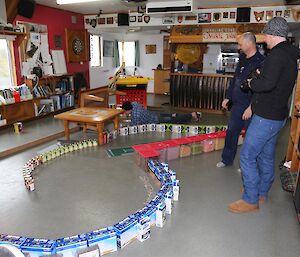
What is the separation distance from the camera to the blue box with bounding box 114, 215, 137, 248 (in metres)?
2.02

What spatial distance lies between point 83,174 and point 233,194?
171cm

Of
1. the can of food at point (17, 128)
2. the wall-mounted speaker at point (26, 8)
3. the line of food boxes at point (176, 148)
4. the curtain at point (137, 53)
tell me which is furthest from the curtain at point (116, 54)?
the line of food boxes at point (176, 148)

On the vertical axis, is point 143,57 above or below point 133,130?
above

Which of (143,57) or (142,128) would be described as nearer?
(142,128)

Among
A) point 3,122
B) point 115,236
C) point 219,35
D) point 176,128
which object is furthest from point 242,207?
point 219,35

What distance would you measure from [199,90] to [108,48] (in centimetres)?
429

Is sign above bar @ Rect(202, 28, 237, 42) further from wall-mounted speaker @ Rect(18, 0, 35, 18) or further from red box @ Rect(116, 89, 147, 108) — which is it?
wall-mounted speaker @ Rect(18, 0, 35, 18)

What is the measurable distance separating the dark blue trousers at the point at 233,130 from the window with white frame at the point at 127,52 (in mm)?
7769

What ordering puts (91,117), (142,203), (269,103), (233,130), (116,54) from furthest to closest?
(116,54)
(91,117)
(233,130)
(142,203)
(269,103)

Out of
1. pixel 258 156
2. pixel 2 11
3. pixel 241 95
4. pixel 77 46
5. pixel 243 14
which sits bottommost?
pixel 258 156

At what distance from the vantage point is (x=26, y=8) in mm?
5617

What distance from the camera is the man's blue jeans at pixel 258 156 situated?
225cm

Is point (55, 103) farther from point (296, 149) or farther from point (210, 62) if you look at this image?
point (296, 149)

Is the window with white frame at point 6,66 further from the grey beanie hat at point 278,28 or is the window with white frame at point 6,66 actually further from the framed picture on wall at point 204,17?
the grey beanie hat at point 278,28
